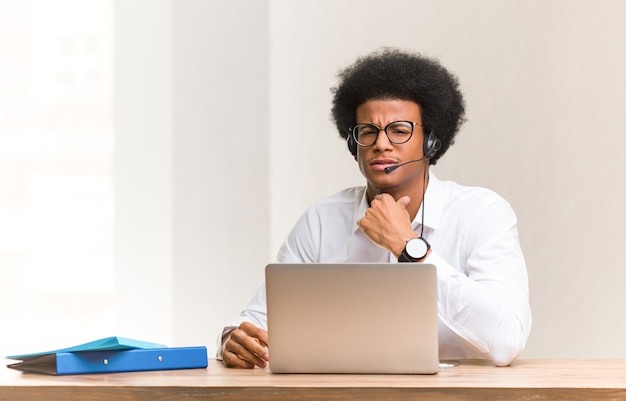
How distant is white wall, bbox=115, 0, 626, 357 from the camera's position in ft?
11.7

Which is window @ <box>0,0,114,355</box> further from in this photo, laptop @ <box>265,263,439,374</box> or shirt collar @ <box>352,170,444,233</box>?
laptop @ <box>265,263,439,374</box>

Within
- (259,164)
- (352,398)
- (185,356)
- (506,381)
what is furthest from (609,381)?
(259,164)

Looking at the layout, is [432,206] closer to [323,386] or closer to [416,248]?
[416,248]

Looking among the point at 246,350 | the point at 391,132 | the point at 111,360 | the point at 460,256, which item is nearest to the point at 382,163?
the point at 391,132

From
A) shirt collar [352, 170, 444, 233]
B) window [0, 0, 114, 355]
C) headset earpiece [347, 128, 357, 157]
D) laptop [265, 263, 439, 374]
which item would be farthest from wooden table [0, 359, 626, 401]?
window [0, 0, 114, 355]

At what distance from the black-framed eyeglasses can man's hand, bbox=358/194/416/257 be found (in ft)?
0.72

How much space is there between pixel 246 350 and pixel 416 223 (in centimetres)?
67

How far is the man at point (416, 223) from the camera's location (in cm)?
188

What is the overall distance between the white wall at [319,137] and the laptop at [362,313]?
208cm

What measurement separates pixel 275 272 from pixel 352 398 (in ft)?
0.93

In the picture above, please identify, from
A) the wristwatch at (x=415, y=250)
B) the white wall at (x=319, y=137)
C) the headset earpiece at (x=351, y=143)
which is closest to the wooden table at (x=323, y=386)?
the wristwatch at (x=415, y=250)

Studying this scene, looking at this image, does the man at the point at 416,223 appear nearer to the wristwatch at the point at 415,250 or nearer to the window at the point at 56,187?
the wristwatch at the point at 415,250

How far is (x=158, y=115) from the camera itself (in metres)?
3.82

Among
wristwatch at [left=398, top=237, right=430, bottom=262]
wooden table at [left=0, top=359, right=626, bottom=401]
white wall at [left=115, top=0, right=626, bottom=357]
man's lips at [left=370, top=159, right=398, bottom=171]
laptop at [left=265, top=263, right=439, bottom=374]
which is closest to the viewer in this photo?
wooden table at [left=0, top=359, right=626, bottom=401]
